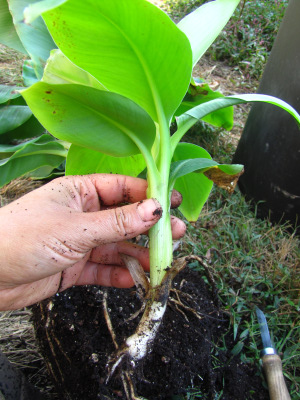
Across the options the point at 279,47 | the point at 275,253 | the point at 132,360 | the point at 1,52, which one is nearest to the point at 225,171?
the point at 132,360

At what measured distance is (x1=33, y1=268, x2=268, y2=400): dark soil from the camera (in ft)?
2.64

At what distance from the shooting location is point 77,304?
0.98 m

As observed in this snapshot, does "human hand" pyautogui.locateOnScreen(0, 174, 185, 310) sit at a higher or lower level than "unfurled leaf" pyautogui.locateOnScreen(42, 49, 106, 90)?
lower

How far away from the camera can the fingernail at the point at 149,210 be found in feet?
2.43

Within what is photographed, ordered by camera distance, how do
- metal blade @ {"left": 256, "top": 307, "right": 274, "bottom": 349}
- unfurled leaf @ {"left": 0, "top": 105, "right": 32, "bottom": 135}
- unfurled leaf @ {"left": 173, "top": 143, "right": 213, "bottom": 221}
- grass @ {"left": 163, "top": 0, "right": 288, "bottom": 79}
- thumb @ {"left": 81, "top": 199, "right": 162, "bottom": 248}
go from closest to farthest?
thumb @ {"left": 81, "top": 199, "right": 162, "bottom": 248} → metal blade @ {"left": 256, "top": 307, "right": 274, "bottom": 349} → unfurled leaf @ {"left": 173, "top": 143, "right": 213, "bottom": 221} → unfurled leaf @ {"left": 0, "top": 105, "right": 32, "bottom": 135} → grass @ {"left": 163, "top": 0, "right": 288, "bottom": 79}

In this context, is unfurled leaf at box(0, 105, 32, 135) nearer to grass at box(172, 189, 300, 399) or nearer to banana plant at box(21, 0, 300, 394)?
banana plant at box(21, 0, 300, 394)

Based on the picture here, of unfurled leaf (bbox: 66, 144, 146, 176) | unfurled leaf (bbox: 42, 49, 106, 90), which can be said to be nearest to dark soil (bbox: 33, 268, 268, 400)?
unfurled leaf (bbox: 66, 144, 146, 176)

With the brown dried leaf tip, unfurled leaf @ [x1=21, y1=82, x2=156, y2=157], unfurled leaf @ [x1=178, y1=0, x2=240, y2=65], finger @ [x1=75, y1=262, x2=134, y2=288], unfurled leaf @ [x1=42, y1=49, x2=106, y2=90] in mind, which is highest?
unfurled leaf @ [x1=178, y1=0, x2=240, y2=65]

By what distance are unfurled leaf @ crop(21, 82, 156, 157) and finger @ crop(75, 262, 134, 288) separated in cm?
38

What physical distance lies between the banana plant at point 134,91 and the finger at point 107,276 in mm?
147

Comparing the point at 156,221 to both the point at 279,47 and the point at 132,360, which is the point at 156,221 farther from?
the point at 279,47

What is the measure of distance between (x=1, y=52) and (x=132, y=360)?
2671 millimetres

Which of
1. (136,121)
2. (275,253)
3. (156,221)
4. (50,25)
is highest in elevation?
(50,25)

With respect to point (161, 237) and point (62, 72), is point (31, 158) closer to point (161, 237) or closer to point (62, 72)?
point (62, 72)
